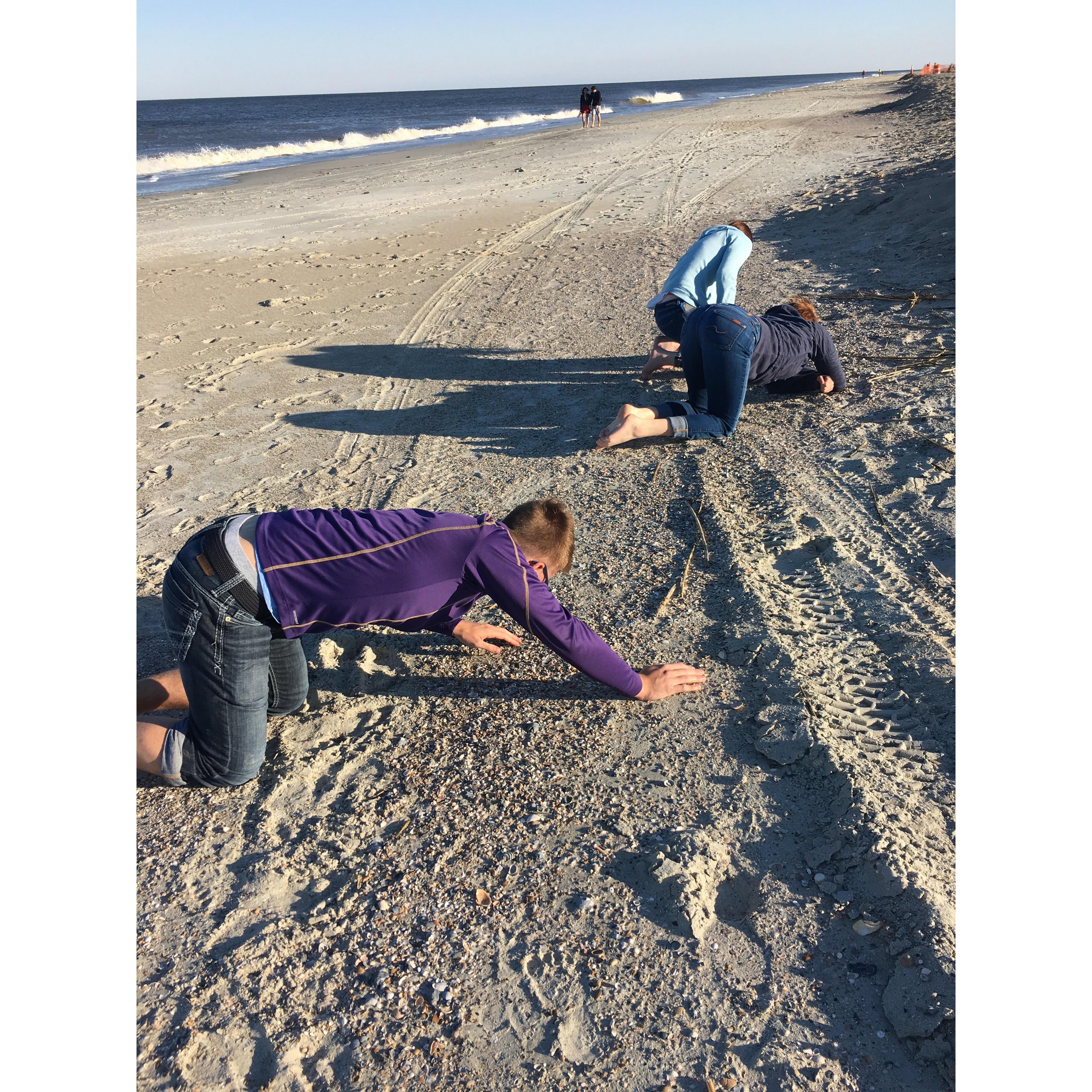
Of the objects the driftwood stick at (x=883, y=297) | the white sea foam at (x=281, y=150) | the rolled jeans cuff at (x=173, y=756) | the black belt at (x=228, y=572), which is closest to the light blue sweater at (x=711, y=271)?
the driftwood stick at (x=883, y=297)

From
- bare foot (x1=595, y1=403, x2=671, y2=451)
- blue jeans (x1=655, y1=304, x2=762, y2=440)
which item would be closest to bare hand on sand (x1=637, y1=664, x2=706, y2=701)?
bare foot (x1=595, y1=403, x2=671, y2=451)

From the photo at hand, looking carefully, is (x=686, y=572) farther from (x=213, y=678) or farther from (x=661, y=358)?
(x=661, y=358)

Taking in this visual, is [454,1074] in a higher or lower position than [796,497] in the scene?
lower

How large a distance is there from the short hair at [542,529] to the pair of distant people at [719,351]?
230 centimetres

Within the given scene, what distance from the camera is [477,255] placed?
1046 centimetres

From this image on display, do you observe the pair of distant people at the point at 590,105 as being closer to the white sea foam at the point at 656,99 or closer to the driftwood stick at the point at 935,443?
the white sea foam at the point at 656,99

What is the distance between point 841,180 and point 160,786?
12919 millimetres

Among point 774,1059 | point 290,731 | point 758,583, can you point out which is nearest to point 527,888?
point 774,1059

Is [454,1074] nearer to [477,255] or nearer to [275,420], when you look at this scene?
[275,420]

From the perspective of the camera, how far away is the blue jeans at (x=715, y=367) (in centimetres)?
493

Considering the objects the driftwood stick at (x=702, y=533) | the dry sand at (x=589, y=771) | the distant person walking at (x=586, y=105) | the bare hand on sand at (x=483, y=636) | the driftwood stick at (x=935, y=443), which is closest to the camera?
the dry sand at (x=589, y=771)

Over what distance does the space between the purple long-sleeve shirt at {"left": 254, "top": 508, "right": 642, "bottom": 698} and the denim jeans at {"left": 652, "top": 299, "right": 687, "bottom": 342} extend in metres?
3.53

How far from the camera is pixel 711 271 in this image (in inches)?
230

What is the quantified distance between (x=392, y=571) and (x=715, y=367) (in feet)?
9.91
